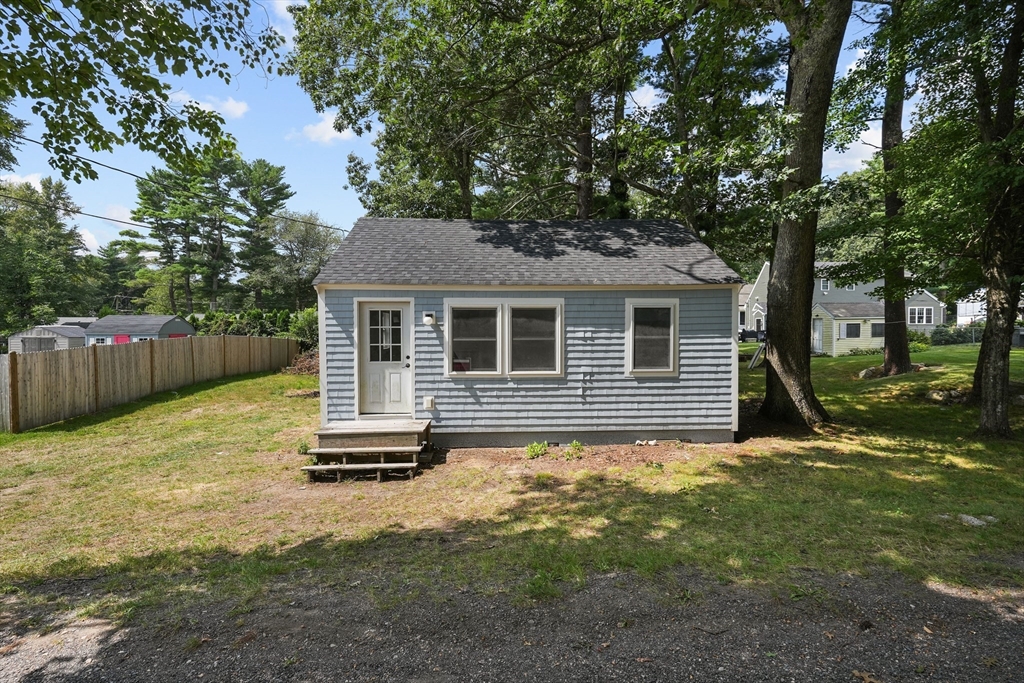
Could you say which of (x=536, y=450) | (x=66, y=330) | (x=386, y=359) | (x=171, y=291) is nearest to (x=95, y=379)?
(x=386, y=359)

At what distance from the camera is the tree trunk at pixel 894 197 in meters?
10.0

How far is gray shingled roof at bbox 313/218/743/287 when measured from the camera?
8.15 meters

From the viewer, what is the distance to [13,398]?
29.9 feet

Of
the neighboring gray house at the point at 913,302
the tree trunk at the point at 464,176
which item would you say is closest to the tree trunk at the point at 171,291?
the tree trunk at the point at 464,176

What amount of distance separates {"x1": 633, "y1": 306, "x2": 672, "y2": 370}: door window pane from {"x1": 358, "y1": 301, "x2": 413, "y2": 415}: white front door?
3.80 meters

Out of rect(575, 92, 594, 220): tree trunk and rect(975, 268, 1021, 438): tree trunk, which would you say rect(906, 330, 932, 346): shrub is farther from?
rect(575, 92, 594, 220): tree trunk

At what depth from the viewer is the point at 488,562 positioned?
4.16 m

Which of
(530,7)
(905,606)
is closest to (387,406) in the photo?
(905,606)

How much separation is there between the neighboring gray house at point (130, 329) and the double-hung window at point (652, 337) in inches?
922

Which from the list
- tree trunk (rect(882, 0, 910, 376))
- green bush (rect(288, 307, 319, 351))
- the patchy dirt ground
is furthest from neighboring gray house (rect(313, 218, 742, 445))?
green bush (rect(288, 307, 319, 351))

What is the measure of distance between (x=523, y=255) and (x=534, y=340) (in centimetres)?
169

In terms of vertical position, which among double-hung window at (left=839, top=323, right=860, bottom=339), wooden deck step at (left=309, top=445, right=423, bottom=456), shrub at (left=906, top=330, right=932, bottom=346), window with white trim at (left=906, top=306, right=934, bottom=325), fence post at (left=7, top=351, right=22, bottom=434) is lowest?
wooden deck step at (left=309, top=445, right=423, bottom=456)

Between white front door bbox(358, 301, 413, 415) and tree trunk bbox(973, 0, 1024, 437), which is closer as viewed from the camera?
tree trunk bbox(973, 0, 1024, 437)

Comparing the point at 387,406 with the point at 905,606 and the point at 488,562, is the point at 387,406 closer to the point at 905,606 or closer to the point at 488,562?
the point at 488,562
